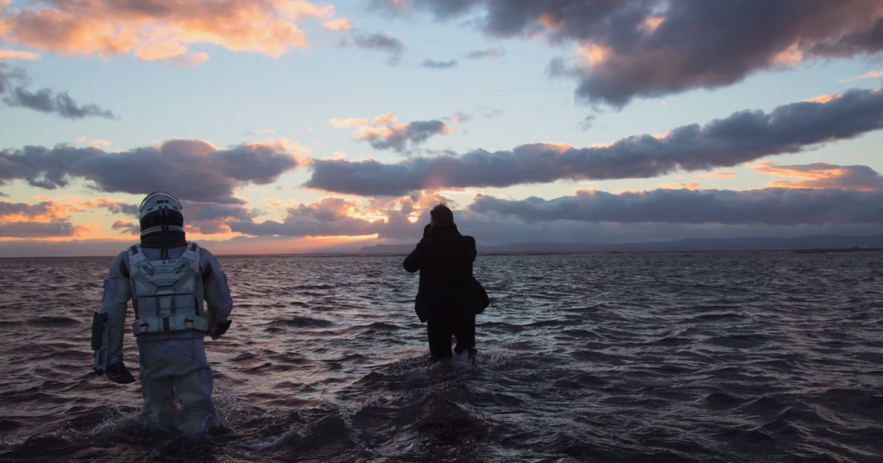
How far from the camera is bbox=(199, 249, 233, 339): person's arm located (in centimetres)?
569

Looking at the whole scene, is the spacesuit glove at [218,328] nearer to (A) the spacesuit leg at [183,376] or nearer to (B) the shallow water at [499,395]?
(A) the spacesuit leg at [183,376]

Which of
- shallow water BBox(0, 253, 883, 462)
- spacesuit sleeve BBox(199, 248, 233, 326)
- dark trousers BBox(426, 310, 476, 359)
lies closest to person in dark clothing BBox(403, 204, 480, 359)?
dark trousers BBox(426, 310, 476, 359)

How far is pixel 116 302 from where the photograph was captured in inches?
210

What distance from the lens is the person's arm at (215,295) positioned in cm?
569

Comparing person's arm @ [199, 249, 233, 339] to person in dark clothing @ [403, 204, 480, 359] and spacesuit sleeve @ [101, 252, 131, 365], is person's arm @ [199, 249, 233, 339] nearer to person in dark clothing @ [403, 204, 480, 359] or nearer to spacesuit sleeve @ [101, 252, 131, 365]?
spacesuit sleeve @ [101, 252, 131, 365]

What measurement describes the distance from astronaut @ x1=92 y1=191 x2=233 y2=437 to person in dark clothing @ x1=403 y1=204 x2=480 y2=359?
11.0 ft

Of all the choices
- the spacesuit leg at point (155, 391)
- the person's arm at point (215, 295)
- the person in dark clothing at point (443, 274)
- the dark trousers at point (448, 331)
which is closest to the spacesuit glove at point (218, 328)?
the person's arm at point (215, 295)

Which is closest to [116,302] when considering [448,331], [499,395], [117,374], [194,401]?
[117,374]

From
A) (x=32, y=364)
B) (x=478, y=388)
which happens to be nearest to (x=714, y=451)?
(x=478, y=388)

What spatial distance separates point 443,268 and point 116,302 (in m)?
4.36

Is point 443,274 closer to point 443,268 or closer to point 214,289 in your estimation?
point 443,268

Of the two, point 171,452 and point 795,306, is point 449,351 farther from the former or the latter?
point 795,306

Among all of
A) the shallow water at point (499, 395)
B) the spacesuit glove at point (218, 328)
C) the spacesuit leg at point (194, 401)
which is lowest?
the shallow water at point (499, 395)

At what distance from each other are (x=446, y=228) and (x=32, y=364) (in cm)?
782
